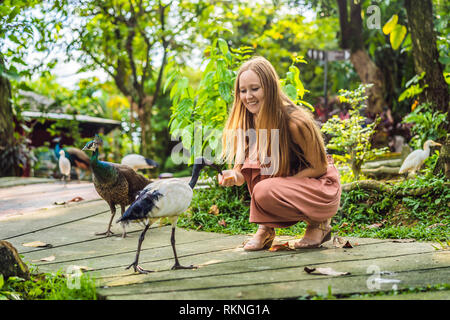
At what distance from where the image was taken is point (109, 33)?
33.8 ft

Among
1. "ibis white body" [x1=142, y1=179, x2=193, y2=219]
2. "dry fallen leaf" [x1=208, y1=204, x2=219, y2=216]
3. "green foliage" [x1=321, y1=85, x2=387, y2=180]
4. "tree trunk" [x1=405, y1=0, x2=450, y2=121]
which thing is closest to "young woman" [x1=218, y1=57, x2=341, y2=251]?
"ibis white body" [x1=142, y1=179, x2=193, y2=219]

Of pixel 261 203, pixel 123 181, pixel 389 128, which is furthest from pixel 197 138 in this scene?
pixel 389 128

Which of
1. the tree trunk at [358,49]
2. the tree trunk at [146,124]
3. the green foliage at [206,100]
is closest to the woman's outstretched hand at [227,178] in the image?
the green foliage at [206,100]

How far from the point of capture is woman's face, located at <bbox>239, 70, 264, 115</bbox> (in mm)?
3172

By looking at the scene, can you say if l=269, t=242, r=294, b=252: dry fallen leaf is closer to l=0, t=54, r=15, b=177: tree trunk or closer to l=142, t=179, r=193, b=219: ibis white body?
l=142, t=179, r=193, b=219: ibis white body

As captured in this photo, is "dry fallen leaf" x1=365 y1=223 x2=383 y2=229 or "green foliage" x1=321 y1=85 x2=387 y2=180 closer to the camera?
"dry fallen leaf" x1=365 y1=223 x2=383 y2=229

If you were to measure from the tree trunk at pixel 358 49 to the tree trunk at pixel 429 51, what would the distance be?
422 centimetres

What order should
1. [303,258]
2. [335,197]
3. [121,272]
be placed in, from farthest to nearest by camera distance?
[335,197] → [303,258] → [121,272]

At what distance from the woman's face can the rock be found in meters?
1.68

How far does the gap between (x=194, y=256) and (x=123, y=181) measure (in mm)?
1322

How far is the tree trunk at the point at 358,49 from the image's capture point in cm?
1029

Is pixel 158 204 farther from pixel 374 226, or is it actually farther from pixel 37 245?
pixel 374 226

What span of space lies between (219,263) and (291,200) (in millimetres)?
648
